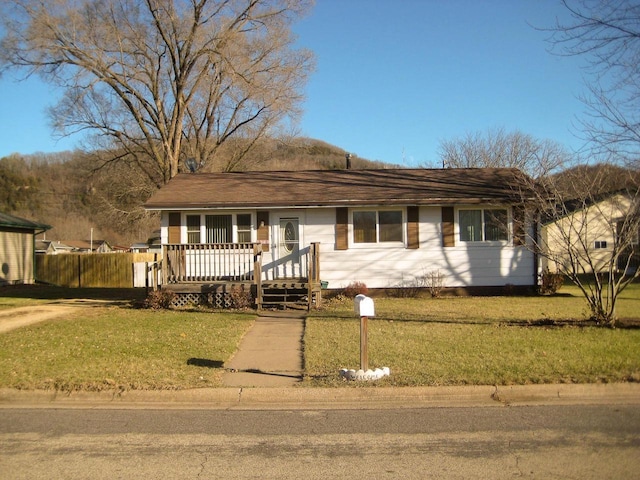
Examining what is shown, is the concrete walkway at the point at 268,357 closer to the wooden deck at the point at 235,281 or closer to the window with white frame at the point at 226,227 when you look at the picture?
the wooden deck at the point at 235,281

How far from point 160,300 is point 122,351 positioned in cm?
531

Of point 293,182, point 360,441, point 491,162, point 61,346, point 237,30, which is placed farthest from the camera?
point 491,162

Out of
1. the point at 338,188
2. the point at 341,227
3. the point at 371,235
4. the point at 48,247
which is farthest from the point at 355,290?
the point at 48,247

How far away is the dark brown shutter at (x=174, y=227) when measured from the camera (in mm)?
16109

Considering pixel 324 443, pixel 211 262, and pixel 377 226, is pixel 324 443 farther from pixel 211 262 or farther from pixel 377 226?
pixel 377 226

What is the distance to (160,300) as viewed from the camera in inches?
550

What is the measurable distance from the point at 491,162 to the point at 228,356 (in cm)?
3234

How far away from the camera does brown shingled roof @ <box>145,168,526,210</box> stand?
15680 mm

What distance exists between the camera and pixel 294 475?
14.6 ft

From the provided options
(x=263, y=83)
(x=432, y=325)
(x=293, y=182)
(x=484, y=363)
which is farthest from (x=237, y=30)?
(x=484, y=363)

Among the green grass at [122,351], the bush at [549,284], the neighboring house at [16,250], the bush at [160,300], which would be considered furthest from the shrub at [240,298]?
the neighboring house at [16,250]

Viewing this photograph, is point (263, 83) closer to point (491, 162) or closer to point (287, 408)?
point (491, 162)

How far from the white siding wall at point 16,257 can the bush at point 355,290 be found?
678 inches

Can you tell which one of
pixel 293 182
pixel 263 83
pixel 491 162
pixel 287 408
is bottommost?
pixel 287 408
